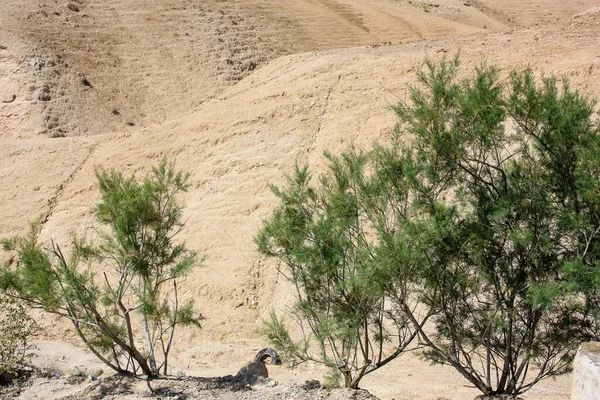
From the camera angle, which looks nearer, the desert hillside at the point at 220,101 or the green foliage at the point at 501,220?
the green foliage at the point at 501,220

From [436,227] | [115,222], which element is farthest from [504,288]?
[115,222]

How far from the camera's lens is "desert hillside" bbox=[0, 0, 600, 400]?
47.8 feet

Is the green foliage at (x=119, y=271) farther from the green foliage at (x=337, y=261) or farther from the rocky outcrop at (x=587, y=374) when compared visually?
the rocky outcrop at (x=587, y=374)

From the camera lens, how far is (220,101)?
1995cm

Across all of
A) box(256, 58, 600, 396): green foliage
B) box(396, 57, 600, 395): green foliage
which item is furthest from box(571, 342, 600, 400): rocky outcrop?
box(396, 57, 600, 395): green foliage

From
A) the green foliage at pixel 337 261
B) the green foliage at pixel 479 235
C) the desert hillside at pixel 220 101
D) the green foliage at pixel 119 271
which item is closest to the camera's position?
the green foliage at pixel 479 235

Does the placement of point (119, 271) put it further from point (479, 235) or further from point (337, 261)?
point (479, 235)

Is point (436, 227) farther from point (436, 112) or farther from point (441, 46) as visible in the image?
point (441, 46)

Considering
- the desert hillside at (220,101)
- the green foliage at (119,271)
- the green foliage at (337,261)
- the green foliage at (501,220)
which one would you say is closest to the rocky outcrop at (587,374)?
the green foliage at (501,220)

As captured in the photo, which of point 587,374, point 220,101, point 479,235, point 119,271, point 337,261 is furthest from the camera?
point 220,101

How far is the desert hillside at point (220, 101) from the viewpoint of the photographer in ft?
47.8

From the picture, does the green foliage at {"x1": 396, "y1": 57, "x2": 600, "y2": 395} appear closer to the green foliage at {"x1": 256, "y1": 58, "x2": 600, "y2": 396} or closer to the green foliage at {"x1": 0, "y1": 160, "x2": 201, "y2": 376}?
the green foliage at {"x1": 256, "y1": 58, "x2": 600, "y2": 396}

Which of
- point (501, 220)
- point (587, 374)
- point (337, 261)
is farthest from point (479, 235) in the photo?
point (587, 374)

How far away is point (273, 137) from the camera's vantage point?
56.5 feet
